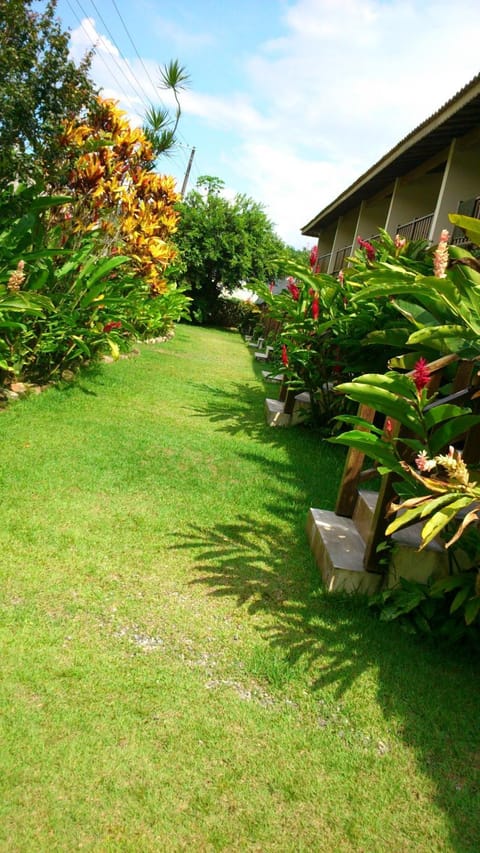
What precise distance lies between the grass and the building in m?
4.68

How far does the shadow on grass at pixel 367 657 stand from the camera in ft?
6.34

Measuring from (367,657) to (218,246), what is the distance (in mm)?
25769

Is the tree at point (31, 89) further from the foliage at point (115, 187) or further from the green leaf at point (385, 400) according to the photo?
the green leaf at point (385, 400)

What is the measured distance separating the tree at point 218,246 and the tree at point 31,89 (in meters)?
19.7

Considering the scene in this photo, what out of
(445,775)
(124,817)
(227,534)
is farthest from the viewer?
(227,534)

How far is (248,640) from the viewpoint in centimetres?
247

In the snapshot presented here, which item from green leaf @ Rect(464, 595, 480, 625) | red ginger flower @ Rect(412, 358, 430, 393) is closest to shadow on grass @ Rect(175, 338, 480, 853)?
green leaf @ Rect(464, 595, 480, 625)

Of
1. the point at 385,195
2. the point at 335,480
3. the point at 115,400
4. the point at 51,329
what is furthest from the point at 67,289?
the point at 385,195

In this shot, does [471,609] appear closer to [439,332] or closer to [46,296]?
[439,332]

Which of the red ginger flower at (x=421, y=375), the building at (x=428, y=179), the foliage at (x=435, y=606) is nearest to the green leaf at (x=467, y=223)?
the red ginger flower at (x=421, y=375)

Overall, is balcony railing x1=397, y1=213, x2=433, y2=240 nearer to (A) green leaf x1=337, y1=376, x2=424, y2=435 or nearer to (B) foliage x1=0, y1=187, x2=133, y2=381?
(B) foliage x1=0, y1=187, x2=133, y2=381

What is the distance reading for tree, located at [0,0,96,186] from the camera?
5027mm

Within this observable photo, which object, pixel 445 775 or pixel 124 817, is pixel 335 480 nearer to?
pixel 445 775

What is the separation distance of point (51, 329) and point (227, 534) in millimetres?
3189
